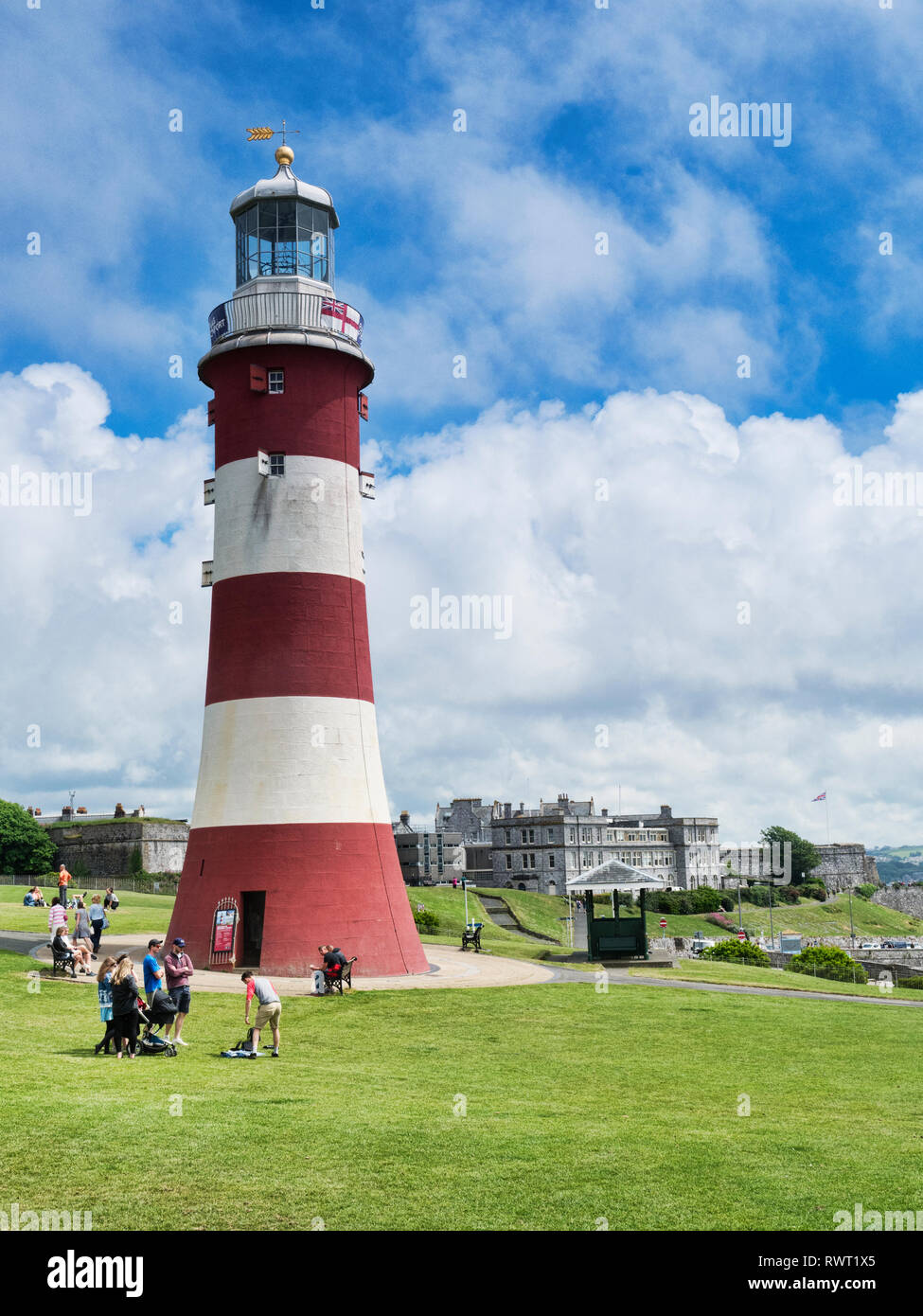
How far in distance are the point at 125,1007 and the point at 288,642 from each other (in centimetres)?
1374

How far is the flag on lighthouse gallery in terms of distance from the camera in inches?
1204

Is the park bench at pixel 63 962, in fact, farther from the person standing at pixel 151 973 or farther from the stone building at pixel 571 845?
the stone building at pixel 571 845

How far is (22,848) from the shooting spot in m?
80.9

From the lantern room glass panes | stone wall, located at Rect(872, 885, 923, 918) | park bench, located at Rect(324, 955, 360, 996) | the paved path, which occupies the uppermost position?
the lantern room glass panes

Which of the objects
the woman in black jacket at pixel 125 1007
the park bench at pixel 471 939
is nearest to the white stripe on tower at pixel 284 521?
the woman in black jacket at pixel 125 1007

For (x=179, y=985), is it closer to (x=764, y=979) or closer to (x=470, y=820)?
(x=764, y=979)

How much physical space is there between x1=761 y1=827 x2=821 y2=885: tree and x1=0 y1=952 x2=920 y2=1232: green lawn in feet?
481

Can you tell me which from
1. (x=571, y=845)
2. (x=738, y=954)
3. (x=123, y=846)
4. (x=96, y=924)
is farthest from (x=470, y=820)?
(x=96, y=924)

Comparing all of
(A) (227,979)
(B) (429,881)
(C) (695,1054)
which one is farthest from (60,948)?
(B) (429,881)

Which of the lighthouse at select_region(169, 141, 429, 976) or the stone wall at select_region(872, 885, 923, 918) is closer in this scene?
the lighthouse at select_region(169, 141, 429, 976)

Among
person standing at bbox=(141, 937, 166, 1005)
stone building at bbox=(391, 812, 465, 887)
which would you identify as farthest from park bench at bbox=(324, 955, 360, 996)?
stone building at bbox=(391, 812, 465, 887)

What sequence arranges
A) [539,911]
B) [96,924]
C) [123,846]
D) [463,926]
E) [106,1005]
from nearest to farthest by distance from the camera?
[106,1005] → [96,924] → [463,926] → [123,846] → [539,911]

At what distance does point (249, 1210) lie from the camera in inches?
358

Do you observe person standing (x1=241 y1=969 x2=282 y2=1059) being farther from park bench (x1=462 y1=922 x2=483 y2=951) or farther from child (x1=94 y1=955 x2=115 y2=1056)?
park bench (x1=462 y1=922 x2=483 y2=951)
